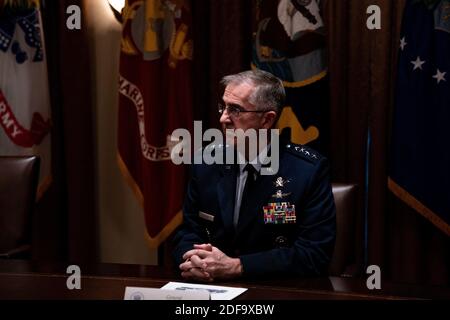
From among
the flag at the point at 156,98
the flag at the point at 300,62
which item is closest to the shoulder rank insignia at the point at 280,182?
the flag at the point at 300,62

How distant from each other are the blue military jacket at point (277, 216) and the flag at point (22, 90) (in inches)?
70.3

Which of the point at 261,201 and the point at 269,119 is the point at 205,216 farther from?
the point at 269,119

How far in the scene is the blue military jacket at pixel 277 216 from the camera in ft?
5.94

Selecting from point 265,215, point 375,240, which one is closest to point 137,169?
point 375,240

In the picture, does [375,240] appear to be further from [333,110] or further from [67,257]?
[67,257]

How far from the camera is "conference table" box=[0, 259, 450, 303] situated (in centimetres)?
146

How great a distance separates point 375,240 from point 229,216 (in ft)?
4.88

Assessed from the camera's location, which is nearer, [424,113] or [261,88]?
[261,88]

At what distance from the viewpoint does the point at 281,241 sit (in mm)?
1885

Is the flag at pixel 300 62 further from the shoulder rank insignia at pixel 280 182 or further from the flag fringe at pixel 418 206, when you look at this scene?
the shoulder rank insignia at pixel 280 182

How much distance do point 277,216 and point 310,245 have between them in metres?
0.15

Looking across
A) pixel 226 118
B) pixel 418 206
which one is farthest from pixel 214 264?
pixel 418 206

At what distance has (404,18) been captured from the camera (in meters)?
2.90
